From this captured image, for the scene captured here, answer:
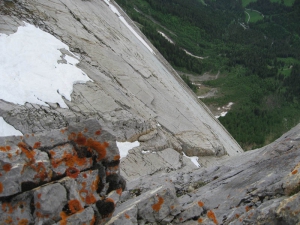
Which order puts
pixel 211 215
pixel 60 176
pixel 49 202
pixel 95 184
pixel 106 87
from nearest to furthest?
pixel 49 202, pixel 60 176, pixel 95 184, pixel 211 215, pixel 106 87

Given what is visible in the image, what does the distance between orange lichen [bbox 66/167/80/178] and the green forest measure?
57826mm

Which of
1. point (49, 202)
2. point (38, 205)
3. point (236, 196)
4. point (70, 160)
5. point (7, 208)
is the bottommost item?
point (7, 208)

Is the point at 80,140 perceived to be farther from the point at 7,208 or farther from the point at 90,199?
the point at 7,208

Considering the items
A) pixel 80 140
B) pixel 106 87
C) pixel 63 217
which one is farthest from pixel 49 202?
pixel 106 87

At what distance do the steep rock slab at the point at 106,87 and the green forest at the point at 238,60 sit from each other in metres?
41.0

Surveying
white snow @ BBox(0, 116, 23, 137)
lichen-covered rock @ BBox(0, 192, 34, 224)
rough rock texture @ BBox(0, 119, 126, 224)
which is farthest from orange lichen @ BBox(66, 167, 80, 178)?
white snow @ BBox(0, 116, 23, 137)

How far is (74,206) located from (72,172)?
0.97m

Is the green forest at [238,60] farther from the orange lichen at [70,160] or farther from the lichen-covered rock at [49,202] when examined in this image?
the lichen-covered rock at [49,202]

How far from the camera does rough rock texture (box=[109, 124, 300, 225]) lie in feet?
31.2

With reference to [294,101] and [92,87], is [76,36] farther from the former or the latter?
[294,101]

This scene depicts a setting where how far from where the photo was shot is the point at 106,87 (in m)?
21.3

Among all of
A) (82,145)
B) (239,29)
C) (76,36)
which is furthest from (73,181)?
(239,29)

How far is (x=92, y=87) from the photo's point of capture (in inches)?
798

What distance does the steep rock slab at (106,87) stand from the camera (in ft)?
60.0
